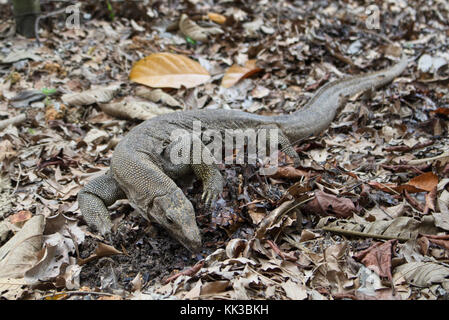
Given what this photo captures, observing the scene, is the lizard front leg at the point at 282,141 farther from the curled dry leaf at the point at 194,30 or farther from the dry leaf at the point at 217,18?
the dry leaf at the point at 217,18

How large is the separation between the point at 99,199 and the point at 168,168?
81 cm

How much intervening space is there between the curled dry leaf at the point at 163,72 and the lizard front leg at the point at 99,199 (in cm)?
251

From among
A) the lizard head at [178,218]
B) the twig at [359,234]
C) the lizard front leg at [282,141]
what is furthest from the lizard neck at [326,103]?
the lizard head at [178,218]

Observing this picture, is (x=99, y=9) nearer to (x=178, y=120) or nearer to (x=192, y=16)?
(x=192, y=16)

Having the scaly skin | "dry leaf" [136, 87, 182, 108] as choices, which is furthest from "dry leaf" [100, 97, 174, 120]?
the scaly skin

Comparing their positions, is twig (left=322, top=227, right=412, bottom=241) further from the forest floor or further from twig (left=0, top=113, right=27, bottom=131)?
twig (left=0, top=113, right=27, bottom=131)

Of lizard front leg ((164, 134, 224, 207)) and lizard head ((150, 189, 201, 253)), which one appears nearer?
lizard head ((150, 189, 201, 253))

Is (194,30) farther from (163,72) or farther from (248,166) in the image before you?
(248,166)

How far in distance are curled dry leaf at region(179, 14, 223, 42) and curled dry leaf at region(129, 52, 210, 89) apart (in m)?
1.38

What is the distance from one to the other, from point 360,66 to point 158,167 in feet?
15.2

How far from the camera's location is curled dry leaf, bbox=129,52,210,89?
21.6 ft

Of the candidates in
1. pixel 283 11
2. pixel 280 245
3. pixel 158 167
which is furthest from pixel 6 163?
pixel 283 11

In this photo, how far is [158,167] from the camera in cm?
446

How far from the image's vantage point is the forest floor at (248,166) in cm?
325
